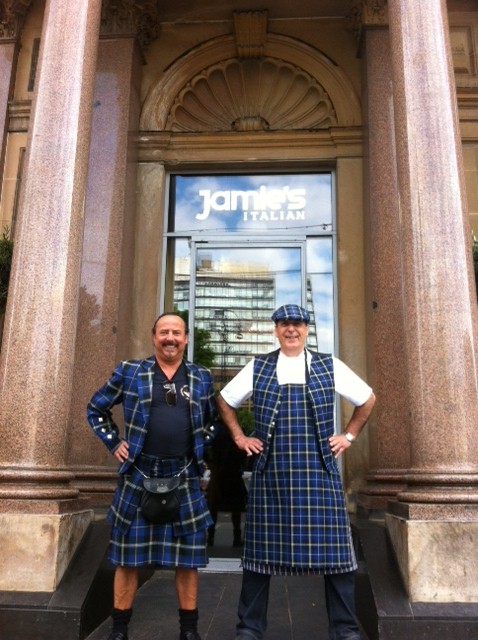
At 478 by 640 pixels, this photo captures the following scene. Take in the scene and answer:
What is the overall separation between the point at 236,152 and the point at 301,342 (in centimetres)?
497

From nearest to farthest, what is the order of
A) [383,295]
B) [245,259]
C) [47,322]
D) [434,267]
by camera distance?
[434,267], [47,322], [383,295], [245,259]

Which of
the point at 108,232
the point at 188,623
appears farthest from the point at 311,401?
the point at 108,232

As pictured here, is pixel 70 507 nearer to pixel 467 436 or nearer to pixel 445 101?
pixel 467 436

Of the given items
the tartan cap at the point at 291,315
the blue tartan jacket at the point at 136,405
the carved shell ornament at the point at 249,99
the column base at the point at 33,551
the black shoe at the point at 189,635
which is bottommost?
the black shoe at the point at 189,635

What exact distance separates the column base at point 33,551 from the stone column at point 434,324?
2.48 m

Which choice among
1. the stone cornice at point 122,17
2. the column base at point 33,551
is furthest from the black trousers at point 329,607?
the stone cornice at point 122,17

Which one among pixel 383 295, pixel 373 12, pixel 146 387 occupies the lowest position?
pixel 146 387

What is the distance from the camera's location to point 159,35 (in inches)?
342

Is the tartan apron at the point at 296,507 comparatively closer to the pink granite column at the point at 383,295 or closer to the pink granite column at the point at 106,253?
the pink granite column at the point at 383,295

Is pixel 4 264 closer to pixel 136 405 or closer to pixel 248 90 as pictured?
pixel 136 405

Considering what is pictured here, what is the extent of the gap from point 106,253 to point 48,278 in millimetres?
2138

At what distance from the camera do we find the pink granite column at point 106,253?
22.4 ft

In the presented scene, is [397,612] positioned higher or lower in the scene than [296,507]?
lower

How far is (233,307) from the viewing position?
323 inches
